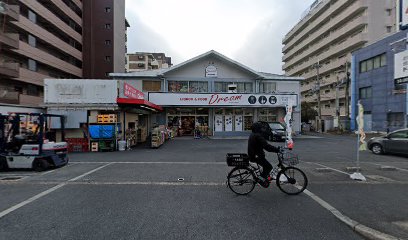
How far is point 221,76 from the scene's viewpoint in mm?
25109

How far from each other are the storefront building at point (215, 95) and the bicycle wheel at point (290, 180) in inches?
647

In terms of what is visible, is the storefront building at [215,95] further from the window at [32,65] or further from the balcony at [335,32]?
the balcony at [335,32]

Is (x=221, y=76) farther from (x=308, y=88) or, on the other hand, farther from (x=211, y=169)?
(x=308, y=88)

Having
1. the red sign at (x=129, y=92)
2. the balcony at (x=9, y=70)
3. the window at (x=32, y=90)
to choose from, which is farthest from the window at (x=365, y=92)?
the window at (x=32, y=90)

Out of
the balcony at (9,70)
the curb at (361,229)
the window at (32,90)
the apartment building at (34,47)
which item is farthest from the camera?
the window at (32,90)

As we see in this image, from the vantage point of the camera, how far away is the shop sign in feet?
69.3

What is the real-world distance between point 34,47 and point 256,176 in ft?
108

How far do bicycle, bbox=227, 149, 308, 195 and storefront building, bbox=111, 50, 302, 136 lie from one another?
53.9 ft

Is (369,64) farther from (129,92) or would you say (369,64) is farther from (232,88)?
(129,92)

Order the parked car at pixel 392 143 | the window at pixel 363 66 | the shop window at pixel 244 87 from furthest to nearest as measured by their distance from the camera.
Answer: the window at pixel 363 66
the shop window at pixel 244 87
the parked car at pixel 392 143

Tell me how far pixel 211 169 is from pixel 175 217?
13.6 ft

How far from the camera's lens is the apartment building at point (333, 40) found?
3591 centimetres

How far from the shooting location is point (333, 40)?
144 feet

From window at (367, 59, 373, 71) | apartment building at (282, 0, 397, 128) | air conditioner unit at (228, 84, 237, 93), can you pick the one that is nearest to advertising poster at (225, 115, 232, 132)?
air conditioner unit at (228, 84, 237, 93)
